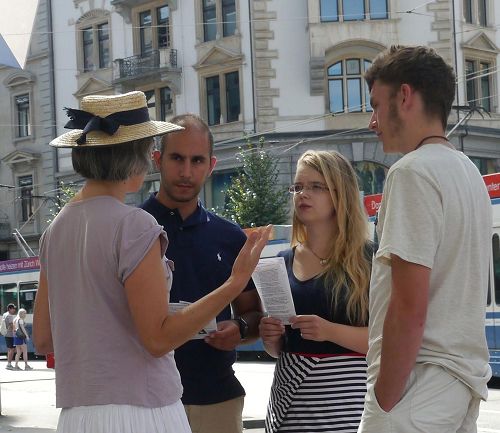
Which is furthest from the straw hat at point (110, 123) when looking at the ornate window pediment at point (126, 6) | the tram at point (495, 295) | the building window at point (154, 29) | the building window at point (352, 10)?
the ornate window pediment at point (126, 6)

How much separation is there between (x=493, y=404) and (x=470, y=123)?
71.0 ft

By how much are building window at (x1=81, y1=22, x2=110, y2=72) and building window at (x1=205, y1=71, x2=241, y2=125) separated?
18.9 feet

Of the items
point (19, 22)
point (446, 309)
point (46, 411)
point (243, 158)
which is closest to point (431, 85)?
point (446, 309)

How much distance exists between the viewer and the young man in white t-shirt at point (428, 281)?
287cm

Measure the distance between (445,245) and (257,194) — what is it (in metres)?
30.5

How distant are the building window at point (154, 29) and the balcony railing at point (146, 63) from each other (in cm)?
35

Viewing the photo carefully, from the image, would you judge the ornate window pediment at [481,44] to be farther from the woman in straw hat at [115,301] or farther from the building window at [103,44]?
the woman in straw hat at [115,301]

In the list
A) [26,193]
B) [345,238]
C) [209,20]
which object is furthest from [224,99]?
[345,238]

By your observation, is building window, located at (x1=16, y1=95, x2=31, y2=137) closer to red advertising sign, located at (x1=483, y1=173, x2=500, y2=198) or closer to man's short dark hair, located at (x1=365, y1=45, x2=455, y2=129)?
red advertising sign, located at (x1=483, y1=173, x2=500, y2=198)

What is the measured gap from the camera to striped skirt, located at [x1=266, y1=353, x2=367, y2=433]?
4.04 m

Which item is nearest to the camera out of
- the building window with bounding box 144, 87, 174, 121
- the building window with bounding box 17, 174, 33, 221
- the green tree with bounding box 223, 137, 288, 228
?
the green tree with bounding box 223, 137, 288, 228

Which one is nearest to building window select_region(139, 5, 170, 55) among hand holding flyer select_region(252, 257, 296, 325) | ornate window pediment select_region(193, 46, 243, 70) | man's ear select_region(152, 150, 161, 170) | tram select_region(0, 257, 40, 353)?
ornate window pediment select_region(193, 46, 243, 70)

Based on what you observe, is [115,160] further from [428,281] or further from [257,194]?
[257,194]

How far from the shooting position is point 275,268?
13.2ft
